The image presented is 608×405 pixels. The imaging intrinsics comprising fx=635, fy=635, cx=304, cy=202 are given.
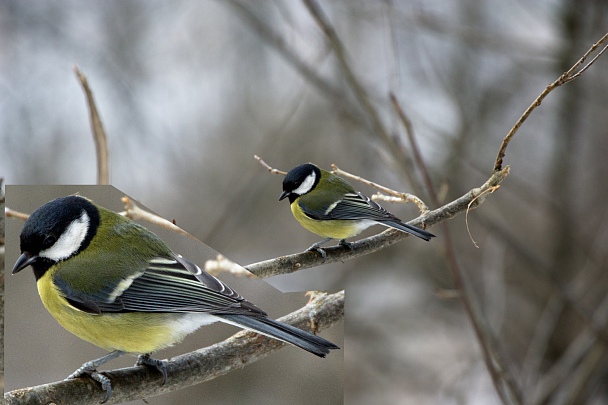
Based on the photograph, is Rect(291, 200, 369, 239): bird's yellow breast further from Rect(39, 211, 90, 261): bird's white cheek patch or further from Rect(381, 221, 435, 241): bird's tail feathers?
Rect(39, 211, 90, 261): bird's white cheek patch

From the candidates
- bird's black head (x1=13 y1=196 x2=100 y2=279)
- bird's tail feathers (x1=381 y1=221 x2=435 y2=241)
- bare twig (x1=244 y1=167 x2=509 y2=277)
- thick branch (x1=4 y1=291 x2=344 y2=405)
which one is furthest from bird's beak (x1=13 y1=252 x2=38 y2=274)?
bird's tail feathers (x1=381 y1=221 x2=435 y2=241)

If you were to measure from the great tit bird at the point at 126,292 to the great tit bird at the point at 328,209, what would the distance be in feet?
0.42

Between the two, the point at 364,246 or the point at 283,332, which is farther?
the point at 364,246

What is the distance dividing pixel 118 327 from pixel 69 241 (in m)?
0.11

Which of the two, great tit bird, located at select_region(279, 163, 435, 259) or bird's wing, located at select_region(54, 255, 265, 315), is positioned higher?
great tit bird, located at select_region(279, 163, 435, 259)

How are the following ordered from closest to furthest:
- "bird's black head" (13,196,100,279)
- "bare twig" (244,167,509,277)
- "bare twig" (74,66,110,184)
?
1. "bird's black head" (13,196,100,279)
2. "bare twig" (244,167,509,277)
3. "bare twig" (74,66,110,184)

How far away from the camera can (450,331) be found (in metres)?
2.35

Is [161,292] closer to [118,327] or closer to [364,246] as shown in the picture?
[118,327]

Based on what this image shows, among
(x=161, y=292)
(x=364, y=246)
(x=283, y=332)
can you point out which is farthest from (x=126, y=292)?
(x=364, y=246)

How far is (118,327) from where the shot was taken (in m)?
0.66

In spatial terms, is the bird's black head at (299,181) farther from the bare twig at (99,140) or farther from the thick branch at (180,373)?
the bare twig at (99,140)

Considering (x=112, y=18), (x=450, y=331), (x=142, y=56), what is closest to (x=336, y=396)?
(x=142, y=56)

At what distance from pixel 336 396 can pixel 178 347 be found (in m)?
0.19

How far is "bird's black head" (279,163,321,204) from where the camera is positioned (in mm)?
713
